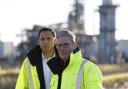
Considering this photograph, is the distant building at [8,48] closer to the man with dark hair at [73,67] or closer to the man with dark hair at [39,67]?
the man with dark hair at [39,67]

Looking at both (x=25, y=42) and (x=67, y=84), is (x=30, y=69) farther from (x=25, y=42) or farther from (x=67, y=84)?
(x=25, y=42)

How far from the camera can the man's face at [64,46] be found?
19.8 ft

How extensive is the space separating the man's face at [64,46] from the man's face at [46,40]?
0.99 metres

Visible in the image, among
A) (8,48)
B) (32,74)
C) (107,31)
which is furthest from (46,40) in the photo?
(8,48)

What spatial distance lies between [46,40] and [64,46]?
1.08 meters

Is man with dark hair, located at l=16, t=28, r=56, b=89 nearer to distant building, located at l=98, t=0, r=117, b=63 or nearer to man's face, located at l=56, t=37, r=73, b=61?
man's face, located at l=56, t=37, r=73, b=61

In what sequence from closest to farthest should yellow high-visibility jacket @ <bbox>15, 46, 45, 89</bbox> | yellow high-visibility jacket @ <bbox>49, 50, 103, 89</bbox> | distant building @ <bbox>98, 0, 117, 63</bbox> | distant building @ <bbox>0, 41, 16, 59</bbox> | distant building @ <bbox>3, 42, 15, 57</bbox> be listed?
yellow high-visibility jacket @ <bbox>49, 50, 103, 89</bbox> → yellow high-visibility jacket @ <bbox>15, 46, 45, 89</bbox> → distant building @ <bbox>98, 0, 117, 63</bbox> → distant building @ <bbox>0, 41, 16, 59</bbox> → distant building @ <bbox>3, 42, 15, 57</bbox>

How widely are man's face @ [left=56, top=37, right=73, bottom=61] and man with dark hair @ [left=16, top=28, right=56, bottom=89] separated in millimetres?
1019

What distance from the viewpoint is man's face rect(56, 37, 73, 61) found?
19.8 feet

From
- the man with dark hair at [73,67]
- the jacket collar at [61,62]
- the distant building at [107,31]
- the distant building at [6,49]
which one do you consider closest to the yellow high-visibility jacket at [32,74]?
the jacket collar at [61,62]

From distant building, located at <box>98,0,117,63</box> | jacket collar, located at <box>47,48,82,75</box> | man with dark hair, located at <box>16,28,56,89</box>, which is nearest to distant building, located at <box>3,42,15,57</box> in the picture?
distant building, located at <box>98,0,117,63</box>

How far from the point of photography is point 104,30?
7725 centimetres

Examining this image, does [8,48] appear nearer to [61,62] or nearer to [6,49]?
[6,49]

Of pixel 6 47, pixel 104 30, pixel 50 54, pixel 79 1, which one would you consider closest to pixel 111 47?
pixel 104 30
